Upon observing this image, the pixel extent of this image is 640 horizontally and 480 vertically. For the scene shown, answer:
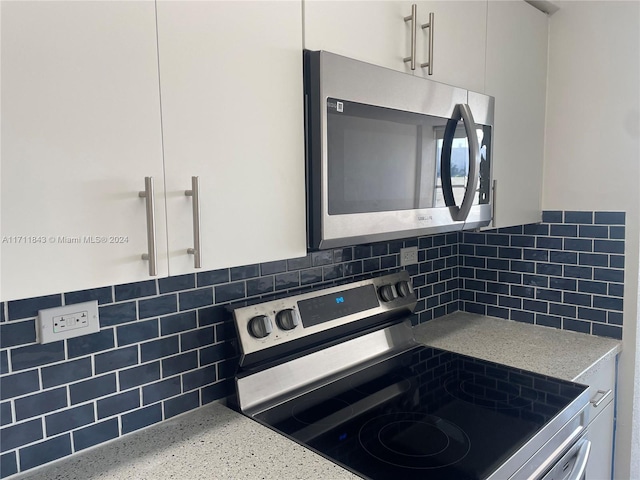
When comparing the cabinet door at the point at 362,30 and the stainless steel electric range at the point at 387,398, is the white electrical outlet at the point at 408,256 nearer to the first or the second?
the stainless steel electric range at the point at 387,398

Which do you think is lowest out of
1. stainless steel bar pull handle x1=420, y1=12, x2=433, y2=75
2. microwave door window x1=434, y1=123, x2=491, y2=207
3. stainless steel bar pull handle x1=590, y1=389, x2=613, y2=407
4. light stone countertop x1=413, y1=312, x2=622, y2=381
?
stainless steel bar pull handle x1=590, y1=389, x2=613, y2=407

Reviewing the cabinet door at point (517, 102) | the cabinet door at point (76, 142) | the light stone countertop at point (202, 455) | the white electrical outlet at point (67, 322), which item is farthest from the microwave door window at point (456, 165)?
the white electrical outlet at point (67, 322)

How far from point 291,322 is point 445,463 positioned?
0.53 m

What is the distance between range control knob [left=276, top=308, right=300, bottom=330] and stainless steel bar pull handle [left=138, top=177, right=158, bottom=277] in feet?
1.88

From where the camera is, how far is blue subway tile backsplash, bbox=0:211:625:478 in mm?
1018

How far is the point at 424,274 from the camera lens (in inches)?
80.5

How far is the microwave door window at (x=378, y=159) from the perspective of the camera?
1.10 meters

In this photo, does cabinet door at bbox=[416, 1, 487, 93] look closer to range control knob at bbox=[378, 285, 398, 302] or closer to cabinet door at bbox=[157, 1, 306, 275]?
cabinet door at bbox=[157, 1, 306, 275]

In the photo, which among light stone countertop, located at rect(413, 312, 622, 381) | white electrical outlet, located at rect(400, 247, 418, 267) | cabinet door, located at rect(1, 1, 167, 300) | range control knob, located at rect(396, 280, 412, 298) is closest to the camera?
cabinet door, located at rect(1, 1, 167, 300)

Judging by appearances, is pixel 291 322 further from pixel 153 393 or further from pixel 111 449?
pixel 111 449

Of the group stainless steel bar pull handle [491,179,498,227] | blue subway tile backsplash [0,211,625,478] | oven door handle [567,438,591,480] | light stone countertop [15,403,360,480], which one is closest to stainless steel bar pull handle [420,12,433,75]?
stainless steel bar pull handle [491,179,498,227]

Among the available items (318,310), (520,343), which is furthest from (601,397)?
(318,310)

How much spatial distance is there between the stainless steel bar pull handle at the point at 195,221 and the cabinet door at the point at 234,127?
0.01m

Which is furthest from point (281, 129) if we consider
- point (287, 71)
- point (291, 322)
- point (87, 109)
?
point (291, 322)
